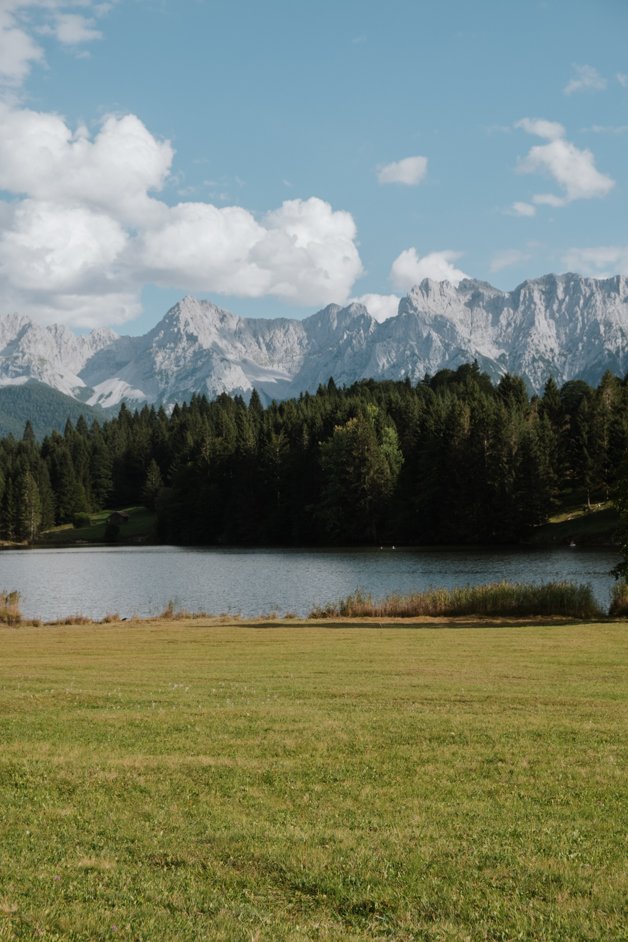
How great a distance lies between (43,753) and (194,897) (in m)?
5.86

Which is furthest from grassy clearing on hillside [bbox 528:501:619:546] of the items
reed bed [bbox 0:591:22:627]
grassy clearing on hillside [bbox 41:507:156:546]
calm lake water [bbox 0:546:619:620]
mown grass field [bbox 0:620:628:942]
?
mown grass field [bbox 0:620:628:942]

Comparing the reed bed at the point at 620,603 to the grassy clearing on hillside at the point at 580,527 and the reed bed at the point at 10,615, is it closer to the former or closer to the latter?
the reed bed at the point at 10,615

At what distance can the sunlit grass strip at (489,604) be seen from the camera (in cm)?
3966

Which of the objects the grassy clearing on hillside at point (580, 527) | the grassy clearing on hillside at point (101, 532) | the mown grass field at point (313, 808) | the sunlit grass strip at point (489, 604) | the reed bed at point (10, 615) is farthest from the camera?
the grassy clearing on hillside at point (101, 532)

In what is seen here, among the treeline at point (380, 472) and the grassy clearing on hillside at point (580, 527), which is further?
the treeline at point (380, 472)

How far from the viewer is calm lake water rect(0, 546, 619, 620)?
53.0 m

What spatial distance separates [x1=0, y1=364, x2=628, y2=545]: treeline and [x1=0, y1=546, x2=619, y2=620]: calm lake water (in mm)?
18903

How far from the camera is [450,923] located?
7.29m

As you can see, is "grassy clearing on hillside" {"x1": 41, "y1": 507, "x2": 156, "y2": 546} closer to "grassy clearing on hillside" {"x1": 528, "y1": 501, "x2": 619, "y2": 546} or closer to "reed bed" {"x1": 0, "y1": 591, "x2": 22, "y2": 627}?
"grassy clearing on hillside" {"x1": 528, "y1": 501, "x2": 619, "y2": 546}

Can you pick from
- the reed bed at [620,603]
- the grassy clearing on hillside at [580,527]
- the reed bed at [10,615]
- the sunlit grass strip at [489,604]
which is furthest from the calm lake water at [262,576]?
the grassy clearing on hillside at [580,527]

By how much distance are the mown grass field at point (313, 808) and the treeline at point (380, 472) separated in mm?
78294

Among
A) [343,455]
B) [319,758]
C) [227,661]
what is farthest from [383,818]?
[343,455]

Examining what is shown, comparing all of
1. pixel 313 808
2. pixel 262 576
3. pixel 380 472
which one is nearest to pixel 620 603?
pixel 313 808

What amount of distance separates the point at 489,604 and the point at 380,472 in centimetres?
8104
